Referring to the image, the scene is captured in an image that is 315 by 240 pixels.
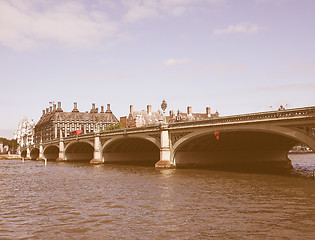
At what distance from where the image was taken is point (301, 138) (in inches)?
1400

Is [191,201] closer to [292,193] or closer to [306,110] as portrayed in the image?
[292,193]

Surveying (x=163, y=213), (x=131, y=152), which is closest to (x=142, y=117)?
(x=131, y=152)

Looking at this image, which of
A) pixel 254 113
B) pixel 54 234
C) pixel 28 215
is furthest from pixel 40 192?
pixel 254 113

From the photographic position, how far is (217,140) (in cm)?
5500

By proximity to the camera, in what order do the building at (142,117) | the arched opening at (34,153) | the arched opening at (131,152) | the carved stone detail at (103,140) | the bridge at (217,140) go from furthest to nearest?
the arched opening at (34,153) < the building at (142,117) < the arched opening at (131,152) < the carved stone detail at (103,140) < the bridge at (217,140)

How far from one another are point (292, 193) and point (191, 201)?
915 centimetres

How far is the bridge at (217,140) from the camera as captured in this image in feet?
121

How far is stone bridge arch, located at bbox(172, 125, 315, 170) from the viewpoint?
4768 centimetres

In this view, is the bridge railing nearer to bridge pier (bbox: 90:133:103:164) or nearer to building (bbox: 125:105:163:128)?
bridge pier (bbox: 90:133:103:164)

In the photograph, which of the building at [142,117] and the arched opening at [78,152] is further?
the building at [142,117]

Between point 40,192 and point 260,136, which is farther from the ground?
point 260,136

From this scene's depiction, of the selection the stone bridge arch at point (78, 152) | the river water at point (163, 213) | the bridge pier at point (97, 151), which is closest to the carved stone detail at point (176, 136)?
the river water at point (163, 213)

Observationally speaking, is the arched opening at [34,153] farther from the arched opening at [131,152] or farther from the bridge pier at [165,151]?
the bridge pier at [165,151]

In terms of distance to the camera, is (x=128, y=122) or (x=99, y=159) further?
(x=128, y=122)
